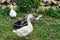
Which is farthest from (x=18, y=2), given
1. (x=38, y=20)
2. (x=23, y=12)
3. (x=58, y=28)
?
(x=58, y=28)

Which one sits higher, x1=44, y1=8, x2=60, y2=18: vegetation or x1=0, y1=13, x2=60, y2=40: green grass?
x1=44, y1=8, x2=60, y2=18: vegetation

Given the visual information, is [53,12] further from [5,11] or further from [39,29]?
[5,11]

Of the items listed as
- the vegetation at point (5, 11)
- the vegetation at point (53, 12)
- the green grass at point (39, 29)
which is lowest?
the green grass at point (39, 29)

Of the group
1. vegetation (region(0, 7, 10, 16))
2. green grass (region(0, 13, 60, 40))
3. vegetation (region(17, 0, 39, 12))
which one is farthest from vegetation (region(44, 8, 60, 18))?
vegetation (region(0, 7, 10, 16))

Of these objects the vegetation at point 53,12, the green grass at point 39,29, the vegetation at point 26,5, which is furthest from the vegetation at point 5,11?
the vegetation at point 53,12

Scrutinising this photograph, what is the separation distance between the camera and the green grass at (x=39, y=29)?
743 cm

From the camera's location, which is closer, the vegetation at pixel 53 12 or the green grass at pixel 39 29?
the green grass at pixel 39 29

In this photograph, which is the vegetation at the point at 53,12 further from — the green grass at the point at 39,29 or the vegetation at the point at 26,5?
the vegetation at the point at 26,5

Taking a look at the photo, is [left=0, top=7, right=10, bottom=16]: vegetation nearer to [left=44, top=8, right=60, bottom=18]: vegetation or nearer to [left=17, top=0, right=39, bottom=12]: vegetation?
[left=17, top=0, right=39, bottom=12]: vegetation

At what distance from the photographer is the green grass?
743 cm

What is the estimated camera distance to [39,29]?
7918mm

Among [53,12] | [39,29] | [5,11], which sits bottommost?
[39,29]

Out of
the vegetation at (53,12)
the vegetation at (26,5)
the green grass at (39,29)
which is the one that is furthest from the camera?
the vegetation at (26,5)

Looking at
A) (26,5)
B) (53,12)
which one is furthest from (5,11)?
(53,12)
